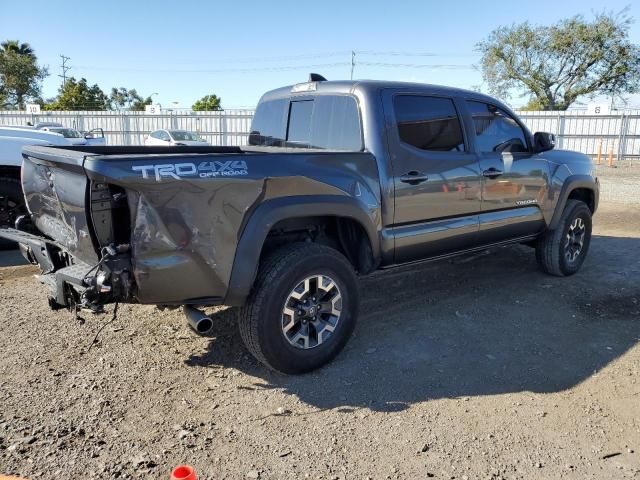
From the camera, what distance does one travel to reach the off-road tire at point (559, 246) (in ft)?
19.0

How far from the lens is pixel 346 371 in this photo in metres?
3.71

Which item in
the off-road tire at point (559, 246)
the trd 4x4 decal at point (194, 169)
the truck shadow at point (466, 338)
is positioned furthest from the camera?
the off-road tire at point (559, 246)

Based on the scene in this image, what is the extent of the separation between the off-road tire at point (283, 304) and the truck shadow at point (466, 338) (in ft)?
0.47

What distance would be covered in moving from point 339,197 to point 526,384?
1782 millimetres

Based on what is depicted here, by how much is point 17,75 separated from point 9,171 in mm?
46480

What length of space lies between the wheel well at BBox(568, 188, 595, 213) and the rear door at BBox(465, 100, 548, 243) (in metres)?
0.89

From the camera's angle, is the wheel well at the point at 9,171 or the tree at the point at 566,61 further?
the tree at the point at 566,61

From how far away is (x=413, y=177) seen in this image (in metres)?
4.11

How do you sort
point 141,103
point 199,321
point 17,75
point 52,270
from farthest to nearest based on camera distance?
point 141,103 < point 17,75 < point 52,270 < point 199,321

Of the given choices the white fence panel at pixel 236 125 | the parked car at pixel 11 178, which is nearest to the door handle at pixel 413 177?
the parked car at pixel 11 178

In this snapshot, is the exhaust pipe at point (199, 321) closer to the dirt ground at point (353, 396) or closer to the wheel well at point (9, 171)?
the dirt ground at point (353, 396)

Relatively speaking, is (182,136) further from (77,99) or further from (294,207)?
(77,99)

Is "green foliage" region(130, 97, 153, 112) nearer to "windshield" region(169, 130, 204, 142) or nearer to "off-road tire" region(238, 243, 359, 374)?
"windshield" region(169, 130, 204, 142)

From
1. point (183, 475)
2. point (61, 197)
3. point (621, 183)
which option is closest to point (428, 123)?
point (61, 197)
